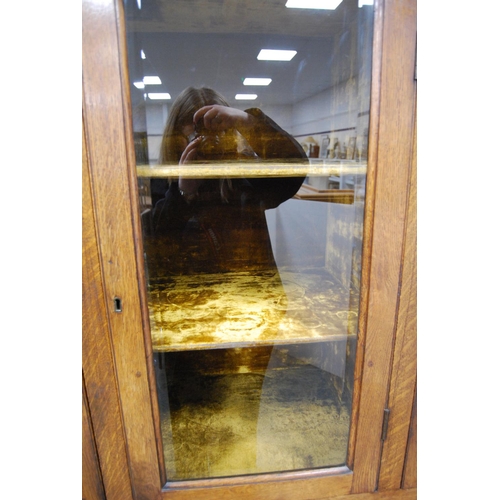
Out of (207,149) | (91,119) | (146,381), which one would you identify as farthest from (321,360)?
(91,119)

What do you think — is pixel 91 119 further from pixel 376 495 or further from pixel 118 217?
pixel 376 495

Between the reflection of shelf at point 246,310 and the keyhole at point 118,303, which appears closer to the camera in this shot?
the keyhole at point 118,303

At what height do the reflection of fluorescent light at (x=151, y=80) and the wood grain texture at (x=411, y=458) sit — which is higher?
the reflection of fluorescent light at (x=151, y=80)

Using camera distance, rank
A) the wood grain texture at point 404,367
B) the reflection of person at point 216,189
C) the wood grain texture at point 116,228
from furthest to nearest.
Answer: the reflection of person at point 216,189
the wood grain texture at point 404,367
the wood grain texture at point 116,228

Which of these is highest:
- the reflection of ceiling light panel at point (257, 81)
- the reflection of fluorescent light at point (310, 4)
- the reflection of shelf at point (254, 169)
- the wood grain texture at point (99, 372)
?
the reflection of fluorescent light at point (310, 4)

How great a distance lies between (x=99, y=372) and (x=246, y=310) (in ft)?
1.15

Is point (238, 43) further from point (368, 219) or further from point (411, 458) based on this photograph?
point (411, 458)

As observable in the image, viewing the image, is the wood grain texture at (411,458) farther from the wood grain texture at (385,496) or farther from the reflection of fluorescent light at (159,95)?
the reflection of fluorescent light at (159,95)

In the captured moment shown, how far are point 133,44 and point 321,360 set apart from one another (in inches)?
29.9

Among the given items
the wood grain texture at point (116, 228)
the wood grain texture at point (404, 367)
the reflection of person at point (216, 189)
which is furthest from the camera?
the reflection of person at point (216, 189)

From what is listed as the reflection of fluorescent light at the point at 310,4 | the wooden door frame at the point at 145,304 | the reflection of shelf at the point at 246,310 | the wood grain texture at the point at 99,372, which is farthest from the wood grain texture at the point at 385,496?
the reflection of fluorescent light at the point at 310,4

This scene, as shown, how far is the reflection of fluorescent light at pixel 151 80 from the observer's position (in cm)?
64

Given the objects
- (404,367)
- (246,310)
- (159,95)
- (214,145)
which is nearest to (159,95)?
(159,95)

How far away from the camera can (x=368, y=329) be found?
0.68 metres
